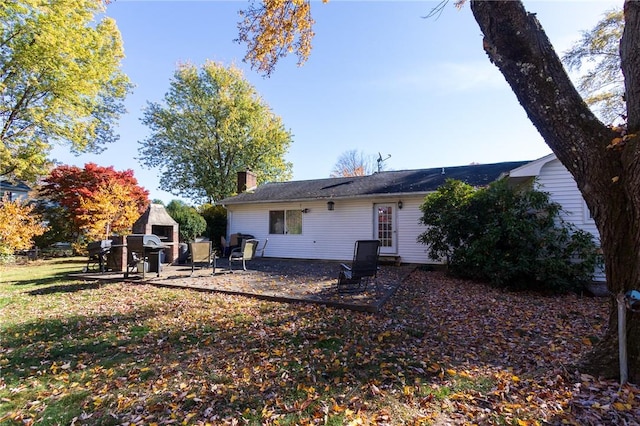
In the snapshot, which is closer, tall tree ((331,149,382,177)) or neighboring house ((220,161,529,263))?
neighboring house ((220,161,529,263))

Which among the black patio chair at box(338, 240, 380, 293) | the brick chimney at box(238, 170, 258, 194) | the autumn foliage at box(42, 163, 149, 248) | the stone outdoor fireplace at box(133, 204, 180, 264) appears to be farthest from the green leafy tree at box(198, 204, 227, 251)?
the black patio chair at box(338, 240, 380, 293)

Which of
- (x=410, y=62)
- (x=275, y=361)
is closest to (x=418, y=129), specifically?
(x=410, y=62)

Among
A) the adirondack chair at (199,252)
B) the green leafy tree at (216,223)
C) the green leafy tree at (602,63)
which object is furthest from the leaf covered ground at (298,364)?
the green leafy tree at (216,223)

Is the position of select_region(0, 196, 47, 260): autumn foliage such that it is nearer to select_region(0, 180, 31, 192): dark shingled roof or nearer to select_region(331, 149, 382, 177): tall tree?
select_region(0, 180, 31, 192): dark shingled roof

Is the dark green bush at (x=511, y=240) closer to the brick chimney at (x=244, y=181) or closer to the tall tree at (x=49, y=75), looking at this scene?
the brick chimney at (x=244, y=181)

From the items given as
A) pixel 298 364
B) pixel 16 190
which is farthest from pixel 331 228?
pixel 16 190

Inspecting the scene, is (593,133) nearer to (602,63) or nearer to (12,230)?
(602,63)

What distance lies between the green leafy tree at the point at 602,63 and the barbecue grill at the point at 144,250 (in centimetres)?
1603

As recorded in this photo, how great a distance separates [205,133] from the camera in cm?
2386

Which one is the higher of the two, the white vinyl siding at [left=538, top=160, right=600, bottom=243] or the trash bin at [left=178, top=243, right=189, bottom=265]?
the white vinyl siding at [left=538, top=160, right=600, bottom=243]

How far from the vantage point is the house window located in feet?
44.5

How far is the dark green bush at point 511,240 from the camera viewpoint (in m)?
7.13

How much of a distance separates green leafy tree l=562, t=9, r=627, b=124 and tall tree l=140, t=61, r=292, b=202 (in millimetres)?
19252

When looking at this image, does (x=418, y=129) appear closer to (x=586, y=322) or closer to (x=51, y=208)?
(x=586, y=322)
